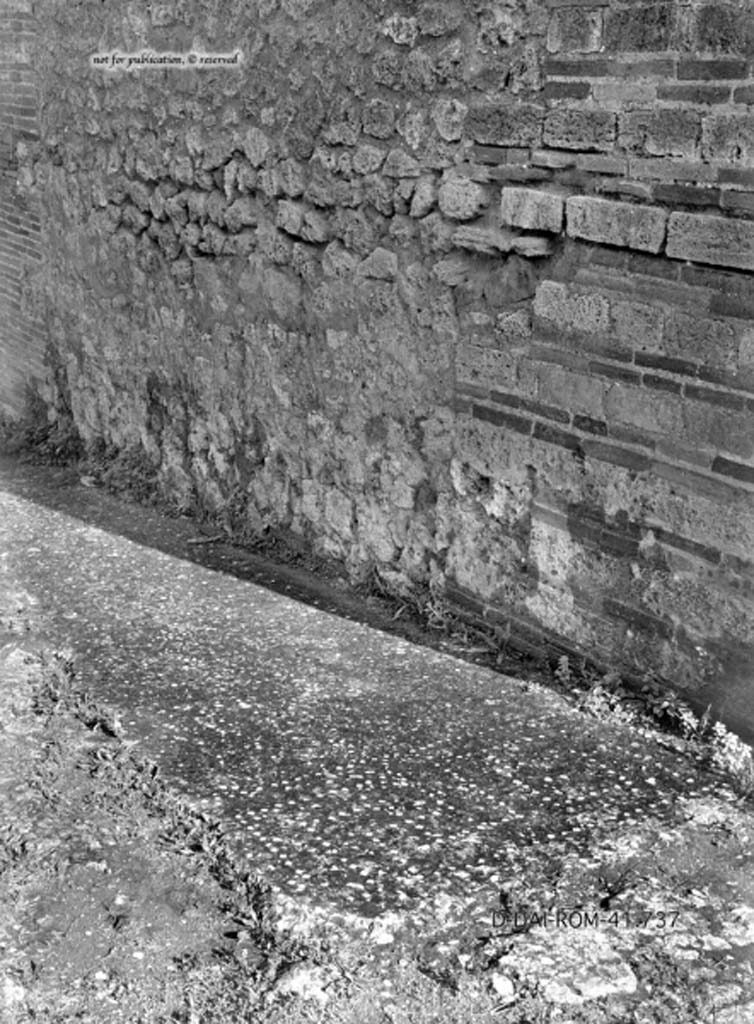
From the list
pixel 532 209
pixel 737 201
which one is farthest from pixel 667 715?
pixel 532 209

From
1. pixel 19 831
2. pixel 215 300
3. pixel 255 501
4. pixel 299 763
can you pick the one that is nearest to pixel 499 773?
pixel 299 763

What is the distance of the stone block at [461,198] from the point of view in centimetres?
424

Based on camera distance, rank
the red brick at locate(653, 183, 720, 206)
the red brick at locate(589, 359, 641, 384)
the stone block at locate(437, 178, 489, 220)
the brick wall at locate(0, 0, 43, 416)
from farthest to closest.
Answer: the brick wall at locate(0, 0, 43, 416) → the stone block at locate(437, 178, 489, 220) → the red brick at locate(589, 359, 641, 384) → the red brick at locate(653, 183, 720, 206)

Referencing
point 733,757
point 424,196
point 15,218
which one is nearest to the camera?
point 733,757

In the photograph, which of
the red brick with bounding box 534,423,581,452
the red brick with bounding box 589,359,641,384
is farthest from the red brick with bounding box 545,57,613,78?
the red brick with bounding box 534,423,581,452

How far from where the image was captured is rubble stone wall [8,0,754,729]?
141 inches

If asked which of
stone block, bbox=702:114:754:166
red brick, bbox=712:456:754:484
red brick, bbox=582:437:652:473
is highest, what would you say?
stone block, bbox=702:114:754:166

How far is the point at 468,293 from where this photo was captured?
4402 millimetres

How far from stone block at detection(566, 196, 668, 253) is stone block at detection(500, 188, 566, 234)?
0.06 meters

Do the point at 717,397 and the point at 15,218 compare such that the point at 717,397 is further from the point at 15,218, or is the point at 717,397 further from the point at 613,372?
the point at 15,218

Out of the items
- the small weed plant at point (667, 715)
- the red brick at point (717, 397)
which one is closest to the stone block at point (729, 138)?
the red brick at point (717, 397)

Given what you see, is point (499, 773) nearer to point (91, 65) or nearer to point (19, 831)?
point (19, 831)

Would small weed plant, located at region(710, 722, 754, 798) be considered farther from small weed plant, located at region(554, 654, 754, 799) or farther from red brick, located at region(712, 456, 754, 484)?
red brick, located at region(712, 456, 754, 484)

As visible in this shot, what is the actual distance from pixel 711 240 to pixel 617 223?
357mm
